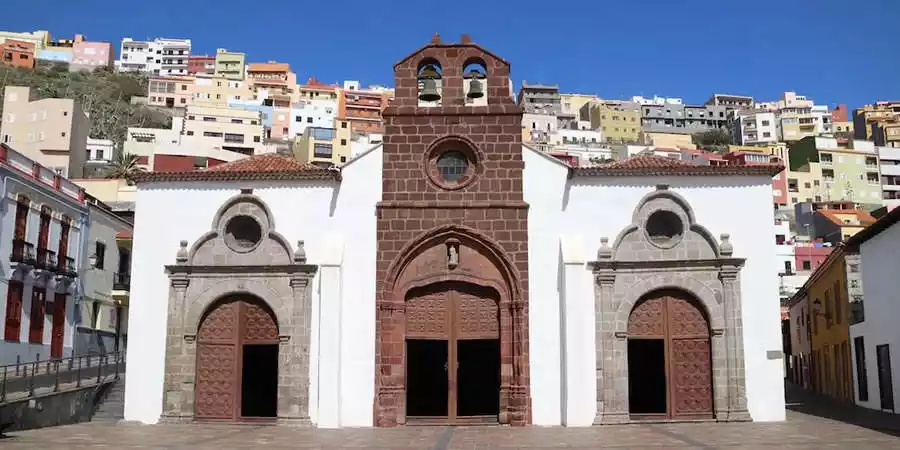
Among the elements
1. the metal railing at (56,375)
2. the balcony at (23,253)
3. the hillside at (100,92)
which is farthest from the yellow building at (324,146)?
the metal railing at (56,375)

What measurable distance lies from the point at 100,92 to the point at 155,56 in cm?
3845

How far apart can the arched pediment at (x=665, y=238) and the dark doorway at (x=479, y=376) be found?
3.71 meters

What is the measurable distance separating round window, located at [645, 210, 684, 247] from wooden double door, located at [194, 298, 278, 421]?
9.06 m

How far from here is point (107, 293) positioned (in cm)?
3303

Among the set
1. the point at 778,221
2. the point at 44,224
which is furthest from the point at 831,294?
the point at 778,221

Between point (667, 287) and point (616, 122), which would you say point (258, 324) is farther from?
point (616, 122)

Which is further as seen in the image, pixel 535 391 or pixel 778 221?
pixel 778 221

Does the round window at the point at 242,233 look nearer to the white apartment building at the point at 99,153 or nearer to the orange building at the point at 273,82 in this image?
the white apartment building at the point at 99,153

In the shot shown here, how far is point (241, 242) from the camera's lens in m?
20.1

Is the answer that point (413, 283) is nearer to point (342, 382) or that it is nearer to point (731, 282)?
point (342, 382)

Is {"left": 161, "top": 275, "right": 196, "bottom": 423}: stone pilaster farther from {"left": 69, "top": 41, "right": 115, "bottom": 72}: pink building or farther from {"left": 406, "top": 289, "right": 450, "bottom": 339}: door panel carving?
{"left": 69, "top": 41, "right": 115, "bottom": 72}: pink building

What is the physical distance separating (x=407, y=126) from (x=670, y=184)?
6324 mm

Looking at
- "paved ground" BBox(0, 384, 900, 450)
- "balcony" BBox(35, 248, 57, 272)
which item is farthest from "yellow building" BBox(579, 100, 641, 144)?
"paved ground" BBox(0, 384, 900, 450)

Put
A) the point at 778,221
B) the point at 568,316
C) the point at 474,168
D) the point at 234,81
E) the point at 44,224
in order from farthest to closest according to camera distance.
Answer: the point at 234,81
the point at 778,221
the point at 44,224
the point at 474,168
the point at 568,316
